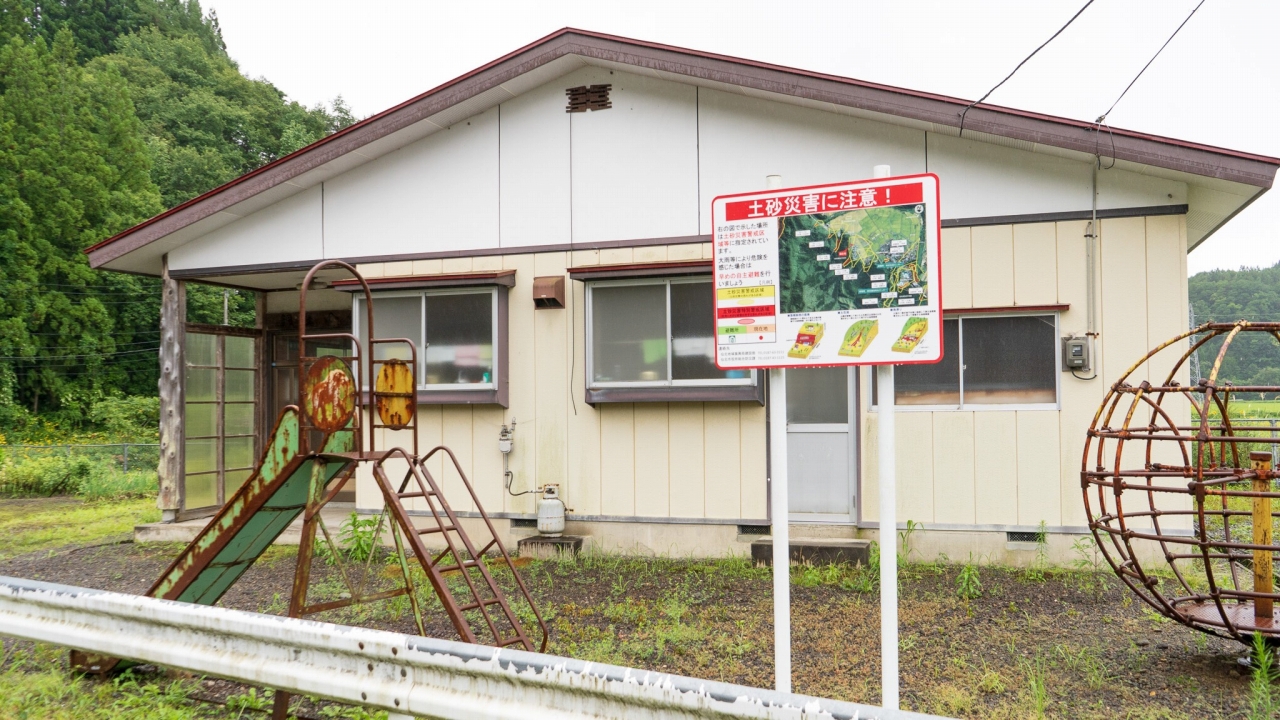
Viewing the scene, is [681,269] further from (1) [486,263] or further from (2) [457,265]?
(2) [457,265]

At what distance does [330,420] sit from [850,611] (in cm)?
357

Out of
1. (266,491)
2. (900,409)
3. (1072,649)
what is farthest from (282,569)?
(1072,649)

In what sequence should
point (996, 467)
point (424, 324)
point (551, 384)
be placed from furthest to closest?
point (424, 324), point (551, 384), point (996, 467)

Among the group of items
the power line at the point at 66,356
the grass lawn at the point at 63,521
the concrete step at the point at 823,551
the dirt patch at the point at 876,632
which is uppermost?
the power line at the point at 66,356

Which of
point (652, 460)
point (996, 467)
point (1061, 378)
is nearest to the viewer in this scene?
point (1061, 378)

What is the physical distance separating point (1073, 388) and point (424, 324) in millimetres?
5731

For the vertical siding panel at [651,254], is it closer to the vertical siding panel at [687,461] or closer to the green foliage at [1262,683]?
the vertical siding panel at [687,461]

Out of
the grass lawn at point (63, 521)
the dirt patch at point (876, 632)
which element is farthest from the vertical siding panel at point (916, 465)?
the grass lawn at point (63, 521)

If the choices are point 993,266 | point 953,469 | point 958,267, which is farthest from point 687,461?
point 993,266

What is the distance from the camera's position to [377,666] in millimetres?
2639

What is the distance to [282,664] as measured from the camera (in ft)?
9.26

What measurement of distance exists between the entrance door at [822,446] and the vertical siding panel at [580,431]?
1.76 metres

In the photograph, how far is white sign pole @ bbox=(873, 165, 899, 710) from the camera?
10.2 ft

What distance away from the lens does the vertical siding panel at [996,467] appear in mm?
6711
